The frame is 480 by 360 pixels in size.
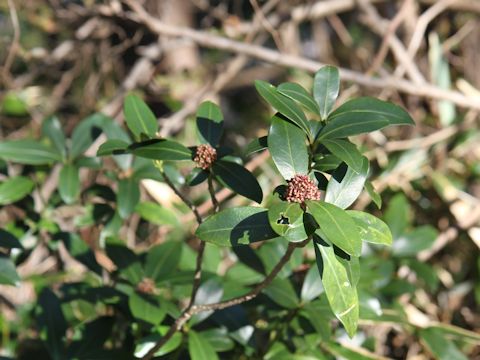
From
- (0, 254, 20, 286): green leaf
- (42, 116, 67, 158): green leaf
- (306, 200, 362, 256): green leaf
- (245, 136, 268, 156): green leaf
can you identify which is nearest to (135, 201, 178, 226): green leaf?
(42, 116, 67, 158): green leaf

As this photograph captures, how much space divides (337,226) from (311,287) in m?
0.44

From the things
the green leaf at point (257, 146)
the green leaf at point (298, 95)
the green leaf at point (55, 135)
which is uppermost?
the green leaf at point (298, 95)

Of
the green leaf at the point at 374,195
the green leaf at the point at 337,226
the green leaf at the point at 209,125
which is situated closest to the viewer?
the green leaf at the point at 337,226

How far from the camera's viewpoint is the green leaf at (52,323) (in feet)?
3.88

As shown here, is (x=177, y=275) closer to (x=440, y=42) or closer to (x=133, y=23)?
(x=133, y=23)

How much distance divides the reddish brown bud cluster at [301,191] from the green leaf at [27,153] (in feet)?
2.20

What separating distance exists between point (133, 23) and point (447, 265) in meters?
1.23

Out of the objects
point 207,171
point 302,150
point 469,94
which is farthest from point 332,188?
point 469,94

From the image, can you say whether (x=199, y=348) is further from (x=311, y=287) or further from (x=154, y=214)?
(x=154, y=214)

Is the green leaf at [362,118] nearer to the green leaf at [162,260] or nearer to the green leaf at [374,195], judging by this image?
the green leaf at [374,195]

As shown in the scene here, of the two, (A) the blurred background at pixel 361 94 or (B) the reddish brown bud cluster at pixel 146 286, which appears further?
(A) the blurred background at pixel 361 94

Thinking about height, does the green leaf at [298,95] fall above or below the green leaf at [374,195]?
above

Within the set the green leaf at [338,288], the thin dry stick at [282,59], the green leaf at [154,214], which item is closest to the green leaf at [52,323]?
the green leaf at [154,214]

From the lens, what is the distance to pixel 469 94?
2096mm
